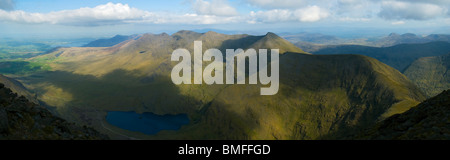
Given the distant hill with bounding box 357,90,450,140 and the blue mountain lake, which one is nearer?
the distant hill with bounding box 357,90,450,140

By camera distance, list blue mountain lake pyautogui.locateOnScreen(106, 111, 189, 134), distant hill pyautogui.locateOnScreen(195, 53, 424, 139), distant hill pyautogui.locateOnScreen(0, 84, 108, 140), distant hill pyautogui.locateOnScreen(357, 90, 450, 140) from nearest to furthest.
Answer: distant hill pyautogui.locateOnScreen(357, 90, 450, 140) < distant hill pyautogui.locateOnScreen(0, 84, 108, 140) < distant hill pyautogui.locateOnScreen(195, 53, 424, 139) < blue mountain lake pyautogui.locateOnScreen(106, 111, 189, 134)

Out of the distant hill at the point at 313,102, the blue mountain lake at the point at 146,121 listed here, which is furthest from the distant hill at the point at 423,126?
the blue mountain lake at the point at 146,121

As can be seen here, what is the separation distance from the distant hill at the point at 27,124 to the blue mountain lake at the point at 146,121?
12547 cm

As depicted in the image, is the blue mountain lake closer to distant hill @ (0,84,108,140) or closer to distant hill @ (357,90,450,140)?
distant hill @ (0,84,108,140)

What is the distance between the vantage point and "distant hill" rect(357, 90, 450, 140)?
14.4 meters

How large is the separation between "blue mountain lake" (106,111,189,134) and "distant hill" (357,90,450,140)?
135767 millimetres

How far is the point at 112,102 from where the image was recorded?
7426 inches

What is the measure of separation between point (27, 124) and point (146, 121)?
15070cm

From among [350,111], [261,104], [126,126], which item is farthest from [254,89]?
[126,126]

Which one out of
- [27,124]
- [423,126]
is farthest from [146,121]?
[423,126]

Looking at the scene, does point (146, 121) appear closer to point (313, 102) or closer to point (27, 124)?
point (313, 102)

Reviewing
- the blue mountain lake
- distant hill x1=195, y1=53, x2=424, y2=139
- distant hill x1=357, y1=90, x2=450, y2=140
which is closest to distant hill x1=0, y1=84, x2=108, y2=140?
distant hill x1=357, y1=90, x2=450, y2=140
